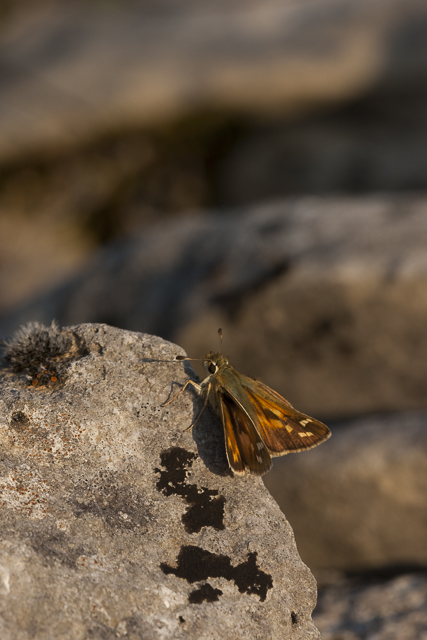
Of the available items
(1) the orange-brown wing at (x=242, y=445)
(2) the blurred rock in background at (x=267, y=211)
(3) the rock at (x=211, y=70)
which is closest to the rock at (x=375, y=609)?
(2) the blurred rock in background at (x=267, y=211)

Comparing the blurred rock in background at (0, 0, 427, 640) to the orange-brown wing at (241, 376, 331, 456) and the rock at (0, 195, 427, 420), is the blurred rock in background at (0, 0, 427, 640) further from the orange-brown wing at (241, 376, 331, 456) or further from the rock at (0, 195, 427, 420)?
the orange-brown wing at (241, 376, 331, 456)

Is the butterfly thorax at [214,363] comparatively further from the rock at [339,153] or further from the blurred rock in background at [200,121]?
the rock at [339,153]

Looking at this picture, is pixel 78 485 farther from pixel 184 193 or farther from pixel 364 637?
pixel 184 193

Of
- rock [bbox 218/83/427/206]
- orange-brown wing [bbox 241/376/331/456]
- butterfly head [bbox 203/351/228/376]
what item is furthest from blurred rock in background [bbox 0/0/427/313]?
orange-brown wing [bbox 241/376/331/456]

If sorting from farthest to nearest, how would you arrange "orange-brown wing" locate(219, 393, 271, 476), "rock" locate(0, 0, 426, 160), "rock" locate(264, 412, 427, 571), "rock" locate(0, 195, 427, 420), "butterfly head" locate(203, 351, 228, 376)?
"rock" locate(0, 0, 426, 160) < "rock" locate(0, 195, 427, 420) < "rock" locate(264, 412, 427, 571) < "butterfly head" locate(203, 351, 228, 376) < "orange-brown wing" locate(219, 393, 271, 476)

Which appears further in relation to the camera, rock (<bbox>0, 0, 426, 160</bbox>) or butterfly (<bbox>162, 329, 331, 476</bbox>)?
rock (<bbox>0, 0, 426, 160</bbox>)

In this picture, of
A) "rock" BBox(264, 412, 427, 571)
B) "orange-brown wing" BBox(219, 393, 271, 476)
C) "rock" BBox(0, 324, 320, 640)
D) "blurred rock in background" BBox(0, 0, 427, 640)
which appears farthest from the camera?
"blurred rock in background" BBox(0, 0, 427, 640)

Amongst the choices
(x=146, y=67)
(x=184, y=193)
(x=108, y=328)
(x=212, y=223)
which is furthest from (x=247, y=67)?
(x=108, y=328)
